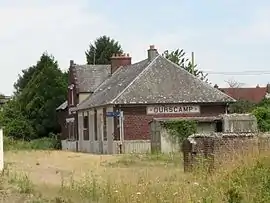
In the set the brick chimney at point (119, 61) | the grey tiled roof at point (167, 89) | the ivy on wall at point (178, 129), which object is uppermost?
the brick chimney at point (119, 61)

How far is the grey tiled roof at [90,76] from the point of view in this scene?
63.1m

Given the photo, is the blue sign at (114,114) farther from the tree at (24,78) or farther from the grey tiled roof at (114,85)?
the tree at (24,78)

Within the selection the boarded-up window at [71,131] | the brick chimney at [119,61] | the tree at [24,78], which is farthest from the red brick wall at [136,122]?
the tree at [24,78]

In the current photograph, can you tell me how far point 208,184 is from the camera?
14.9m

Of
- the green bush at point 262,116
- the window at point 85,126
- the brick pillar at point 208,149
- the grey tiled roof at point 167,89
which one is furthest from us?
the window at point 85,126

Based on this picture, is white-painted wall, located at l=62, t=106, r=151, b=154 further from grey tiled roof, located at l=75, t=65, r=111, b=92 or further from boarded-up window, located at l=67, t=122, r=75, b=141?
grey tiled roof, located at l=75, t=65, r=111, b=92

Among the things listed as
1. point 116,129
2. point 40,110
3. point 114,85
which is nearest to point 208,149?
point 116,129

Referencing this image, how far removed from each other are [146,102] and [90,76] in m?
17.4

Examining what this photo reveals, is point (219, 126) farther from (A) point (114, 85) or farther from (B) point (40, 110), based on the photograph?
(B) point (40, 110)

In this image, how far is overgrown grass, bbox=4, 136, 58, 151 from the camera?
61.3 m

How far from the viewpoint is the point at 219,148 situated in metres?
22.2

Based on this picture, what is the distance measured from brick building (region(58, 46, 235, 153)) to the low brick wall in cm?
2381

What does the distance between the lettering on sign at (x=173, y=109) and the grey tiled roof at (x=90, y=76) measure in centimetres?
1494

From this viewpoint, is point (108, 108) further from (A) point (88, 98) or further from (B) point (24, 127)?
(B) point (24, 127)
